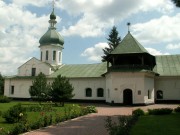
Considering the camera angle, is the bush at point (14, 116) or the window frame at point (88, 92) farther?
the window frame at point (88, 92)

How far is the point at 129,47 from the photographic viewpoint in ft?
107

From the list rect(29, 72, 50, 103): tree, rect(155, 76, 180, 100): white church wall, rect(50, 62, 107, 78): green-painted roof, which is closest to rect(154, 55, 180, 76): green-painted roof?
rect(155, 76, 180, 100): white church wall

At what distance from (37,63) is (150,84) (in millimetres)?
19377

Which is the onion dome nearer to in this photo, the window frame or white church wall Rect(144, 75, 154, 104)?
the window frame

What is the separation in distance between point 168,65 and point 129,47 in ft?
27.6

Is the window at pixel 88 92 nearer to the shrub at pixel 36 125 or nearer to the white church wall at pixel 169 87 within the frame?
the white church wall at pixel 169 87

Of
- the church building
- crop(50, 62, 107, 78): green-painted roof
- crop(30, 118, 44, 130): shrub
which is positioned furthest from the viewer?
crop(50, 62, 107, 78): green-painted roof

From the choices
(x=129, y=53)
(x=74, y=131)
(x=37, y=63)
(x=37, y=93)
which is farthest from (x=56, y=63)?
(x=74, y=131)

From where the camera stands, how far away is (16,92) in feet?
145

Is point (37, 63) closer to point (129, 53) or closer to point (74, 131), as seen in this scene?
point (129, 53)

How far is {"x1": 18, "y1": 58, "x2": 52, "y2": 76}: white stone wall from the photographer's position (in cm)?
4253

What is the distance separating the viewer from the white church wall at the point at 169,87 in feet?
116

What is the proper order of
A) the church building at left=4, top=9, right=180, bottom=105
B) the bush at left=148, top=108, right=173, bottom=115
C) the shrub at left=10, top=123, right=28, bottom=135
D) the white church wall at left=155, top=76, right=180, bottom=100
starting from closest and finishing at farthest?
the shrub at left=10, top=123, right=28, bottom=135
the bush at left=148, top=108, right=173, bottom=115
the church building at left=4, top=9, right=180, bottom=105
the white church wall at left=155, top=76, right=180, bottom=100

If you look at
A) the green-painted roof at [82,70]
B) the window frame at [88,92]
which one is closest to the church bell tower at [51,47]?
the green-painted roof at [82,70]
